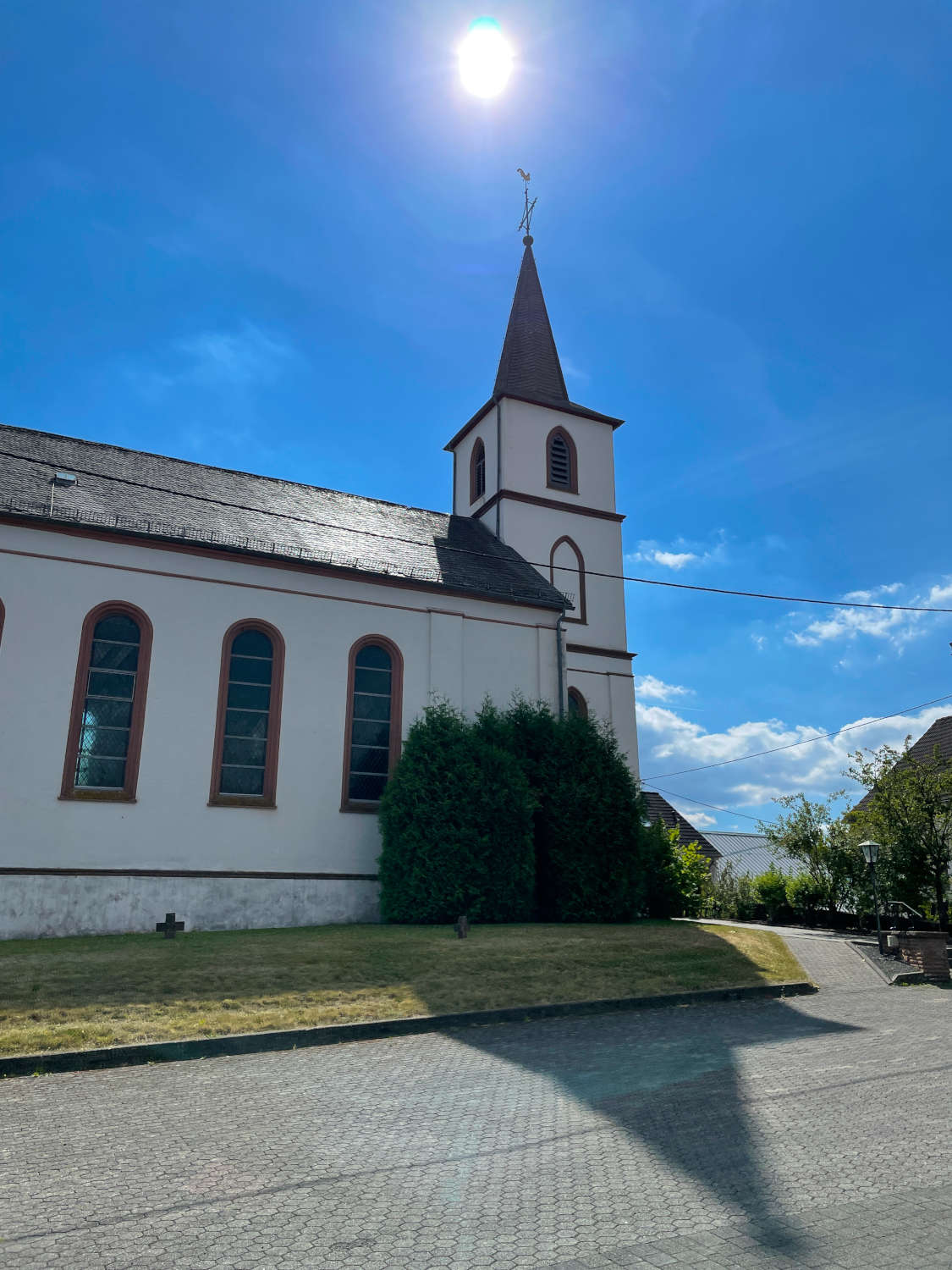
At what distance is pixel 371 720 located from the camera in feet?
62.7

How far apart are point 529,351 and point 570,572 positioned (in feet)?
28.0

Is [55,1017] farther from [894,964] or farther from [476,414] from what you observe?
[476,414]

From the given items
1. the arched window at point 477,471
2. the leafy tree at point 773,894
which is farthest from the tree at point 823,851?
the arched window at point 477,471

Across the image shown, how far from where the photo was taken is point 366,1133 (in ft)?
18.5

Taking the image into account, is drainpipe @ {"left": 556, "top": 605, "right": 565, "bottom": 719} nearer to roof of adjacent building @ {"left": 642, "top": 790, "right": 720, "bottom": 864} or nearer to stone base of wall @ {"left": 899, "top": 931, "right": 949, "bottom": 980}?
stone base of wall @ {"left": 899, "top": 931, "right": 949, "bottom": 980}

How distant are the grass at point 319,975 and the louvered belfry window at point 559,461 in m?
14.8

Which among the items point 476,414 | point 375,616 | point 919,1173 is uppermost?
point 476,414

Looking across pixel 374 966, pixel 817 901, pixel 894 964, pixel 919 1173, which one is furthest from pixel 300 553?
pixel 817 901

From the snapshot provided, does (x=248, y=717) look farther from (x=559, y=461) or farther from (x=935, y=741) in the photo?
(x=935, y=741)

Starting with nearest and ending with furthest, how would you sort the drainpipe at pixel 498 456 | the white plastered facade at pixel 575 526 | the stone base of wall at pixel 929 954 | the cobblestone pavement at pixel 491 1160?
the cobblestone pavement at pixel 491 1160, the stone base of wall at pixel 929 954, the white plastered facade at pixel 575 526, the drainpipe at pixel 498 456

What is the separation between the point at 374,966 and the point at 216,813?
6291mm

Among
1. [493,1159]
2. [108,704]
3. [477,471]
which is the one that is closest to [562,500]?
[477,471]

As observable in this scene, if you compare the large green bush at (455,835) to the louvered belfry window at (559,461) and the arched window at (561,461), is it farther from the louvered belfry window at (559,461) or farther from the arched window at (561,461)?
the louvered belfry window at (559,461)

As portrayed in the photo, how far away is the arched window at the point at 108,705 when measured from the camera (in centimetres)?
1608
